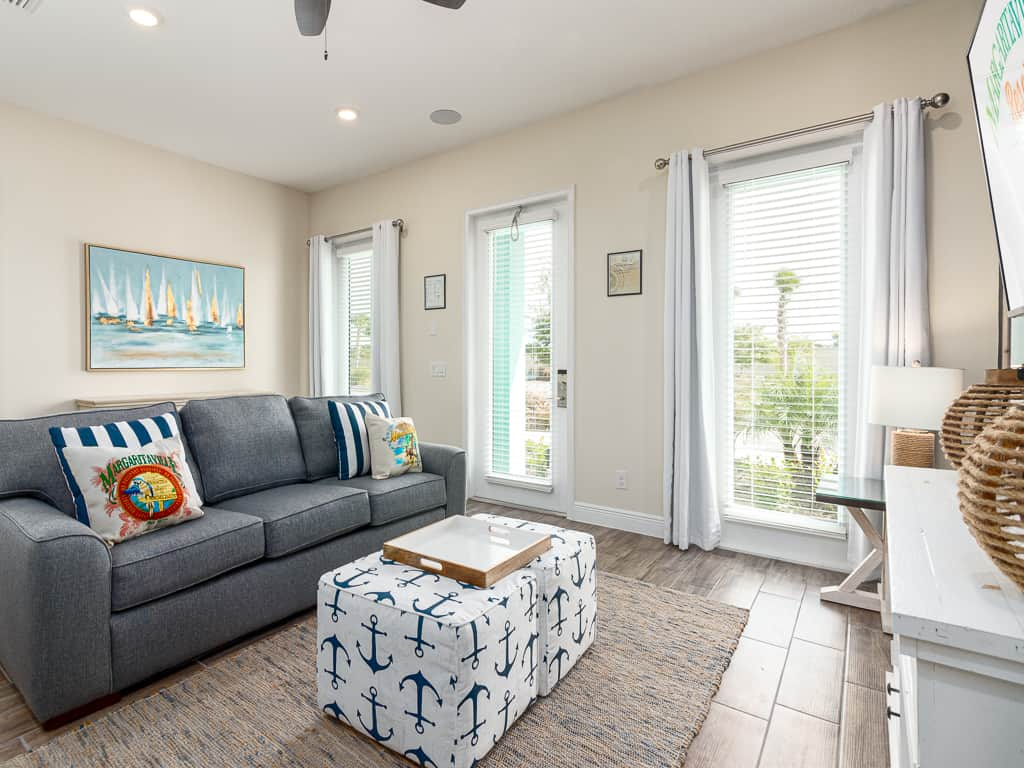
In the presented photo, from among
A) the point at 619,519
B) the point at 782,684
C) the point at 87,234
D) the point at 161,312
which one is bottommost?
the point at 782,684

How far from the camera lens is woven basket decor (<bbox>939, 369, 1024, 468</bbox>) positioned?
3.48 feet

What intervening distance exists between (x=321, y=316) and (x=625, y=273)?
3.05 meters

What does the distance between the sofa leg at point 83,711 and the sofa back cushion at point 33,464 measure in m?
0.67

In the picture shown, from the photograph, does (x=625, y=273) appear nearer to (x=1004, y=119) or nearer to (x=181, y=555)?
(x=1004, y=119)

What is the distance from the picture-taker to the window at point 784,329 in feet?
9.04

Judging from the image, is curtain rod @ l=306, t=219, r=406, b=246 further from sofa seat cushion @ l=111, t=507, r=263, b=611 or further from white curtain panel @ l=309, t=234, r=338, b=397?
sofa seat cushion @ l=111, t=507, r=263, b=611

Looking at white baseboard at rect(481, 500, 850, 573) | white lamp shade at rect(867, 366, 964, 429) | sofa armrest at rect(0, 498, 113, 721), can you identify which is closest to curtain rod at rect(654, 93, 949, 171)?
white lamp shade at rect(867, 366, 964, 429)

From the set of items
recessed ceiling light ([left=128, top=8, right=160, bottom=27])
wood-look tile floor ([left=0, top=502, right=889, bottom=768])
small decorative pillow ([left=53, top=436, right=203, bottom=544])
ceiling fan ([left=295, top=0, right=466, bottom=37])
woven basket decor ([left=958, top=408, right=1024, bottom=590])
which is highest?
recessed ceiling light ([left=128, top=8, right=160, bottom=27])

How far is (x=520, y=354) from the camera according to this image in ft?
13.0

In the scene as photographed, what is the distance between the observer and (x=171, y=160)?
168 inches

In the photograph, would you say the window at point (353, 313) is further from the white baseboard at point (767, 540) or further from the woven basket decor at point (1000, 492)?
the woven basket decor at point (1000, 492)

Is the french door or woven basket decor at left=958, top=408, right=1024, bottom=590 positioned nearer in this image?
woven basket decor at left=958, top=408, right=1024, bottom=590

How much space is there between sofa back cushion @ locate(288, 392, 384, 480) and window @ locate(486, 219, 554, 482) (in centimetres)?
146

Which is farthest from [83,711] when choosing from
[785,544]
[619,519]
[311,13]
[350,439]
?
[785,544]
